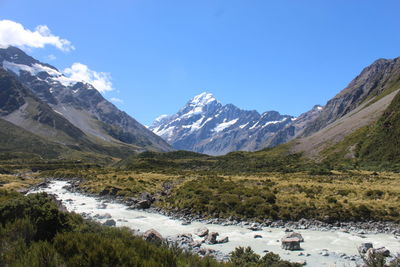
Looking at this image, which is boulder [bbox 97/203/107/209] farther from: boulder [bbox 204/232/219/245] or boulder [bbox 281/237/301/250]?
boulder [bbox 281/237/301/250]

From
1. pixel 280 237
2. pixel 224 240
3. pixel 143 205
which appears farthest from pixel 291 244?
pixel 143 205

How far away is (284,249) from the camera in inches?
834

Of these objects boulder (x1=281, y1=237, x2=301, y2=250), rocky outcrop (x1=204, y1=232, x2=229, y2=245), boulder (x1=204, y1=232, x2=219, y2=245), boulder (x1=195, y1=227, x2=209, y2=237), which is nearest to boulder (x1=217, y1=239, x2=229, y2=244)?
rocky outcrop (x1=204, y1=232, x2=229, y2=245)

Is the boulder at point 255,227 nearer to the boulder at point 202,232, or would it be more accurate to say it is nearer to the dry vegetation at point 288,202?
the dry vegetation at point 288,202

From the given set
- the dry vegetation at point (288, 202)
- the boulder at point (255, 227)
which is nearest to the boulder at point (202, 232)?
the boulder at point (255, 227)

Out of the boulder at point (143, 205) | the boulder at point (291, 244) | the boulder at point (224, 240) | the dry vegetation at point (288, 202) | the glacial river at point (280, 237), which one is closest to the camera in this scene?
the glacial river at point (280, 237)

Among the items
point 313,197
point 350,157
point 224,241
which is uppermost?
point 350,157

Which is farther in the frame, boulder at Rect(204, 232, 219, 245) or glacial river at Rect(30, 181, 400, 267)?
boulder at Rect(204, 232, 219, 245)

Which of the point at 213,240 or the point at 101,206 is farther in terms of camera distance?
the point at 101,206

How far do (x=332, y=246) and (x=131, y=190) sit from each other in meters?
34.5

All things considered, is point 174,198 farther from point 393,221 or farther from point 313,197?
point 393,221

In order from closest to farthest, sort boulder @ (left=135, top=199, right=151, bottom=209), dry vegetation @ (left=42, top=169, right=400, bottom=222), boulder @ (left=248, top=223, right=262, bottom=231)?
boulder @ (left=248, top=223, right=262, bottom=231) → dry vegetation @ (left=42, top=169, right=400, bottom=222) → boulder @ (left=135, top=199, right=151, bottom=209)

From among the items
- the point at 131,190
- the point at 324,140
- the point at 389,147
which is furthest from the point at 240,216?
the point at 324,140

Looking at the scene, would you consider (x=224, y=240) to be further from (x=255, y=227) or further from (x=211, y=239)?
(x=255, y=227)
